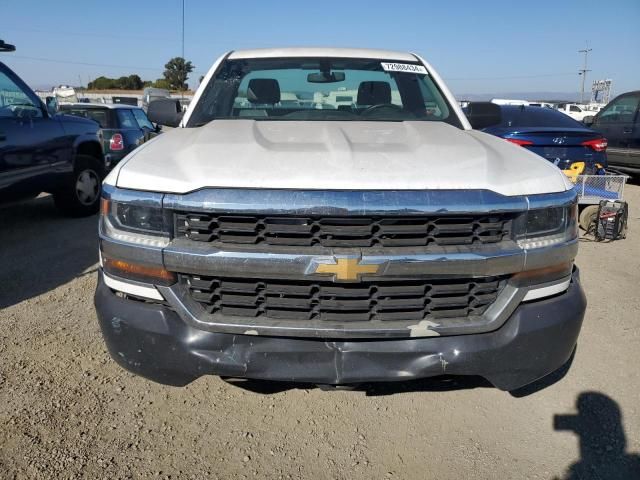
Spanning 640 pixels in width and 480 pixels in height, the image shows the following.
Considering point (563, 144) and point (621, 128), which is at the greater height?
point (621, 128)

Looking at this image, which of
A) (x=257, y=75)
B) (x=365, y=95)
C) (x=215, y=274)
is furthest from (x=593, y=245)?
(x=215, y=274)

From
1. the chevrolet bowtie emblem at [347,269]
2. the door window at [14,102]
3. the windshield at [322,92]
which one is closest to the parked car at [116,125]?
the door window at [14,102]

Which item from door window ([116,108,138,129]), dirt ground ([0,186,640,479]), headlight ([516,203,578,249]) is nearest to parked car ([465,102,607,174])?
dirt ground ([0,186,640,479])

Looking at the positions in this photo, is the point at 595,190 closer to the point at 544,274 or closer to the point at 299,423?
the point at 544,274

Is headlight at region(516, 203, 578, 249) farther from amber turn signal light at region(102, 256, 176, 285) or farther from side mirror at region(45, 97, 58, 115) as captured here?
side mirror at region(45, 97, 58, 115)

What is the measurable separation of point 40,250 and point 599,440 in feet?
16.7

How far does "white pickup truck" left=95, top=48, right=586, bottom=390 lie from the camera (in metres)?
1.96

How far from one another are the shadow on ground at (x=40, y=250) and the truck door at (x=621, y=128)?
912 cm

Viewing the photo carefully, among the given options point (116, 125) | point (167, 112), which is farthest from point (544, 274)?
point (116, 125)

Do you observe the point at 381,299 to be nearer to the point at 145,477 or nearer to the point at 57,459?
the point at 145,477

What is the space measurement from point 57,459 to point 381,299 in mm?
1611

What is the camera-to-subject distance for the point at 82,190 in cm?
656

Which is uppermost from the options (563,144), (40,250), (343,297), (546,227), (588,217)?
(563,144)

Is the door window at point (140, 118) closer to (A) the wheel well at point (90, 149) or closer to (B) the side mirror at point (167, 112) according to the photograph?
(A) the wheel well at point (90, 149)
